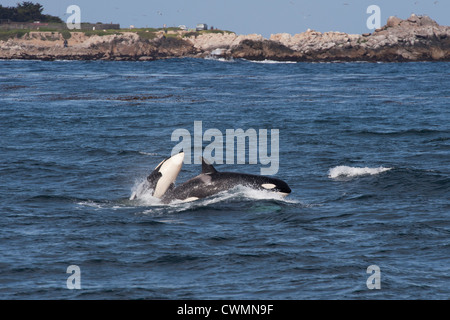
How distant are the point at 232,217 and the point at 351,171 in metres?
7.05

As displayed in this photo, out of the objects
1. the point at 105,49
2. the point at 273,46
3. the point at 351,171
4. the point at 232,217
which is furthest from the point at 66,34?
the point at 232,217

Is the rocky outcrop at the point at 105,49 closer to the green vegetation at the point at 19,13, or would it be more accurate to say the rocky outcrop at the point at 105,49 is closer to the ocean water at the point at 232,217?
the green vegetation at the point at 19,13

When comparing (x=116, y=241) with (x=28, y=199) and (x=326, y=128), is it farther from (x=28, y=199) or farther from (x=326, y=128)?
(x=326, y=128)

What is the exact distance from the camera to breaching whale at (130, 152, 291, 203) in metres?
17.7

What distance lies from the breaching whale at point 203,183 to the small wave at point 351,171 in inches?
172

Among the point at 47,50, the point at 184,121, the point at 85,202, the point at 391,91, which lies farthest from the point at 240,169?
the point at 47,50

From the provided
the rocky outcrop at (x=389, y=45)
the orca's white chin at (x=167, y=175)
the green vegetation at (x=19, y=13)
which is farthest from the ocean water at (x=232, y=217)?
the green vegetation at (x=19, y=13)

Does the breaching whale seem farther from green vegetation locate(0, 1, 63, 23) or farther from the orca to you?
green vegetation locate(0, 1, 63, 23)

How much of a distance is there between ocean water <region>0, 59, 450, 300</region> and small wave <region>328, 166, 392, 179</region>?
0.10 m

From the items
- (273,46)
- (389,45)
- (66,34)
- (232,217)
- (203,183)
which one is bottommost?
(232,217)

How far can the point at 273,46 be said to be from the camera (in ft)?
451

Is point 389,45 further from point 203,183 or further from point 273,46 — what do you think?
point 203,183

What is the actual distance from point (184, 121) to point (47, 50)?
403 ft

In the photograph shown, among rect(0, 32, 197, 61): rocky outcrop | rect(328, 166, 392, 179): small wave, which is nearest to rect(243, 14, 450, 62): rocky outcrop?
rect(0, 32, 197, 61): rocky outcrop
